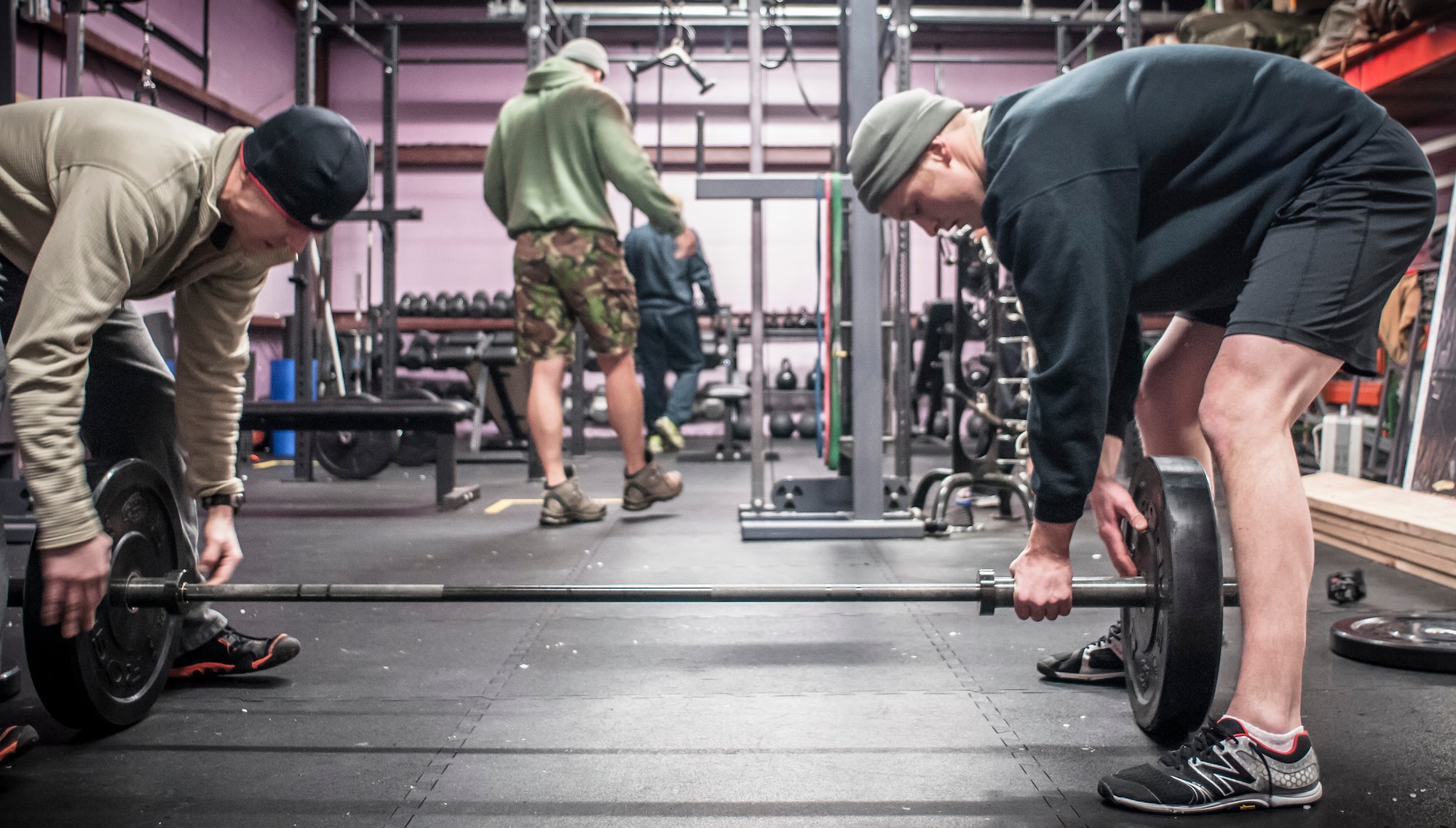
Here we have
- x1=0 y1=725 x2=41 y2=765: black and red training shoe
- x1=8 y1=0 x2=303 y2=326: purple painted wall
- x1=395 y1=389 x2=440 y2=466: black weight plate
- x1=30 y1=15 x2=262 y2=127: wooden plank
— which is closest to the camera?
x1=0 y1=725 x2=41 y2=765: black and red training shoe

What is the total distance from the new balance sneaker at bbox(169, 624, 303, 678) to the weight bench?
2065 mm

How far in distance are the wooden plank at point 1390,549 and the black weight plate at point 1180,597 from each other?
148cm

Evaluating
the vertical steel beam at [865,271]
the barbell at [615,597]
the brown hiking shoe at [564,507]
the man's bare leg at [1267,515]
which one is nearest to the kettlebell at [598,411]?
the brown hiking shoe at [564,507]

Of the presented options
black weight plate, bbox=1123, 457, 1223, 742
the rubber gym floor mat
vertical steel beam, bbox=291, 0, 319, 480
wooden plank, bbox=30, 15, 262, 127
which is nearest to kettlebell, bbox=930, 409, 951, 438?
vertical steel beam, bbox=291, 0, 319, 480

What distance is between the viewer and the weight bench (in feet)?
12.0

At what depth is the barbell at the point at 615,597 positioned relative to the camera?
1.16 meters

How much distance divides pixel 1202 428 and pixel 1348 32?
4.24 m

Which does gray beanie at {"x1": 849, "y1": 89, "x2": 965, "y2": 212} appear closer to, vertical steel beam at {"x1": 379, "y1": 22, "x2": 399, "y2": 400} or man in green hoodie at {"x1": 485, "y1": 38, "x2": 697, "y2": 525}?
man in green hoodie at {"x1": 485, "y1": 38, "x2": 697, "y2": 525}

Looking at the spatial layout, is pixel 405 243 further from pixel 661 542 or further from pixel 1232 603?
pixel 1232 603

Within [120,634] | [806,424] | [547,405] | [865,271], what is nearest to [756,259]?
[865,271]

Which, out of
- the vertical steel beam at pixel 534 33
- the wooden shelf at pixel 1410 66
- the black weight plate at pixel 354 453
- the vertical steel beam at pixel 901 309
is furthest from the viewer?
the black weight plate at pixel 354 453

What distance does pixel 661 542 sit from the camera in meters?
2.91

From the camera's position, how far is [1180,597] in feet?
3.74

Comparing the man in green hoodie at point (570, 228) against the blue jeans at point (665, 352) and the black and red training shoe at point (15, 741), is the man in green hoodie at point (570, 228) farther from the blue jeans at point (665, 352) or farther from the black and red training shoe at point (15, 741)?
the blue jeans at point (665, 352)
